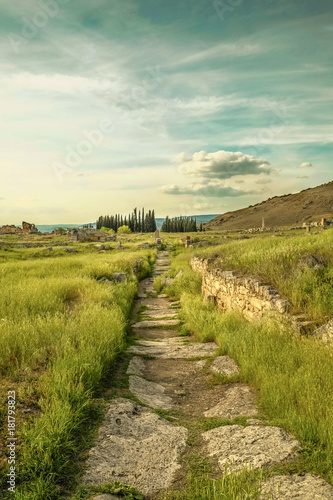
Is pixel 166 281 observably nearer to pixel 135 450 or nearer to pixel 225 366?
pixel 225 366

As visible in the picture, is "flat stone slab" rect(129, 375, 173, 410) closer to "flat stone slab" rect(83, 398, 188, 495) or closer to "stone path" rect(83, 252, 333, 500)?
"stone path" rect(83, 252, 333, 500)

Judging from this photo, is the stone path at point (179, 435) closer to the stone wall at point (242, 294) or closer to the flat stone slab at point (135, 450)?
the flat stone slab at point (135, 450)

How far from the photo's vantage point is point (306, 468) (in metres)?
3.02

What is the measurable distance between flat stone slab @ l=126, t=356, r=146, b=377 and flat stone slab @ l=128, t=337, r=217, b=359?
47 centimetres

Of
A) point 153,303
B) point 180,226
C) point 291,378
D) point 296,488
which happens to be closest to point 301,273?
point 291,378

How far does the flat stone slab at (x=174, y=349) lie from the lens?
752 centimetres

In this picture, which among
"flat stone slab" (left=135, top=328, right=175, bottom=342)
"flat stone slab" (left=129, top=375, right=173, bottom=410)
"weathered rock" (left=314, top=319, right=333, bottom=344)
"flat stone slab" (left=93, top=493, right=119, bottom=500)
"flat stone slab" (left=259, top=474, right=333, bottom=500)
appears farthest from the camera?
"flat stone slab" (left=135, top=328, right=175, bottom=342)

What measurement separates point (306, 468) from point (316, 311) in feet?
12.9

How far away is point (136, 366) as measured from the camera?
659cm

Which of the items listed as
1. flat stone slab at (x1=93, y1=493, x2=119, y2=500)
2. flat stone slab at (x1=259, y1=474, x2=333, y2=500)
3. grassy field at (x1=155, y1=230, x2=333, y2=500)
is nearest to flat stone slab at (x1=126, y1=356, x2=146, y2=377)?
grassy field at (x1=155, y1=230, x2=333, y2=500)

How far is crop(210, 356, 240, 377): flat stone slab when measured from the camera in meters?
5.95

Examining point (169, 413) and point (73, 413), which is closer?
point (73, 413)

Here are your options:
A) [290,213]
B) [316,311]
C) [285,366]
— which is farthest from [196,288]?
[290,213]

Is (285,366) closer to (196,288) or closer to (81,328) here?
(81,328)
